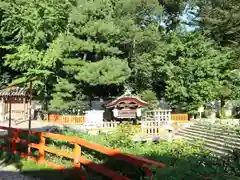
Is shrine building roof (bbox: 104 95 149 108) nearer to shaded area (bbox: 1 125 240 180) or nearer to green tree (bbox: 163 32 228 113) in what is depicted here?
green tree (bbox: 163 32 228 113)

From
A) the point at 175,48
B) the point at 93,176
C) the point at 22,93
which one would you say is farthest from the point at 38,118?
the point at 93,176

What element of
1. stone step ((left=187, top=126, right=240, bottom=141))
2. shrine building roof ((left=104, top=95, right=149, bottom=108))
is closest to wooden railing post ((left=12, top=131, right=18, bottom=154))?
stone step ((left=187, top=126, right=240, bottom=141))

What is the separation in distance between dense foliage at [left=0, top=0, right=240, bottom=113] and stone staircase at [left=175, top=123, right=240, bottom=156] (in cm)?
560

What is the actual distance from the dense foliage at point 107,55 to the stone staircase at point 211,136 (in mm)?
5600

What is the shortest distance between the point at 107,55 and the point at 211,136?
13703mm

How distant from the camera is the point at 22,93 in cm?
3288

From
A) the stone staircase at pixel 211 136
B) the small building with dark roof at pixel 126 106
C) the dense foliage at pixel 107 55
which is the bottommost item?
the stone staircase at pixel 211 136

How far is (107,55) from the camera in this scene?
3098 centimetres

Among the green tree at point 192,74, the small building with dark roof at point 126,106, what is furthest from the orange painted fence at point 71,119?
the green tree at point 192,74

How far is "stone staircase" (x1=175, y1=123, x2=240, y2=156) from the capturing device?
16.8 meters

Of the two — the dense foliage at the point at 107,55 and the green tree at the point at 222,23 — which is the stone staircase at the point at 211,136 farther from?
A: the green tree at the point at 222,23

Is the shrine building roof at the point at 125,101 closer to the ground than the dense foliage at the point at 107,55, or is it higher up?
closer to the ground

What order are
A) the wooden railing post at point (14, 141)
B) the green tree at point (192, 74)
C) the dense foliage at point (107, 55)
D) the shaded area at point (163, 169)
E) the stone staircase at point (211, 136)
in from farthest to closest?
the dense foliage at point (107, 55), the green tree at point (192, 74), the stone staircase at point (211, 136), the wooden railing post at point (14, 141), the shaded area at point (163, 169)

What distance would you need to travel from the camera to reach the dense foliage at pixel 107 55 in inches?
1133
